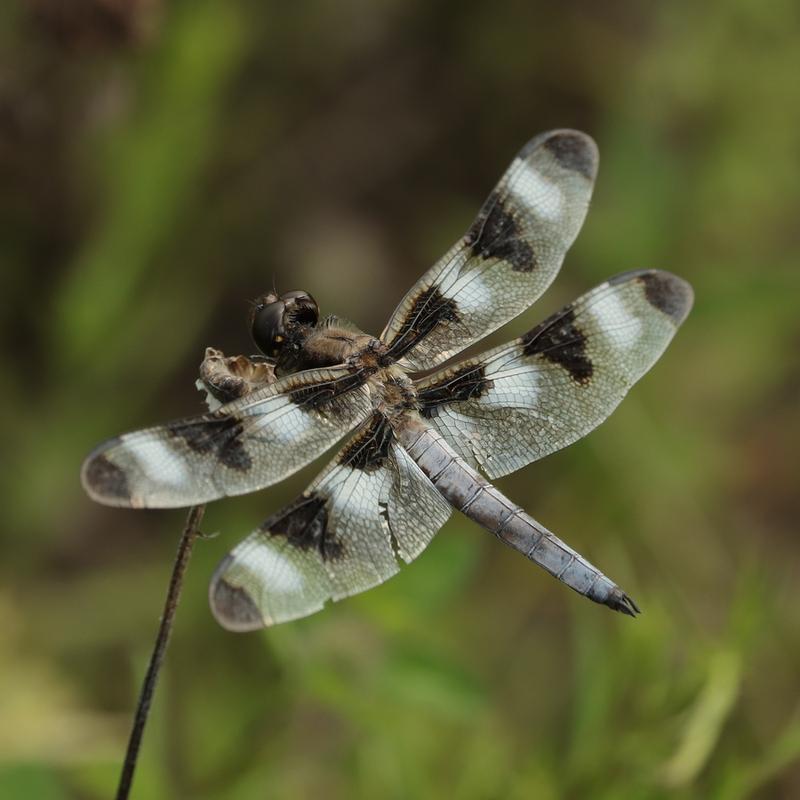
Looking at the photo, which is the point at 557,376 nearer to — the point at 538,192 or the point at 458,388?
the point at 458,388

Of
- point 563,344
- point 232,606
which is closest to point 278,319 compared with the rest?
point 232,606

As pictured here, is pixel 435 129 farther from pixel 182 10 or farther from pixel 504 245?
pixel 504 245

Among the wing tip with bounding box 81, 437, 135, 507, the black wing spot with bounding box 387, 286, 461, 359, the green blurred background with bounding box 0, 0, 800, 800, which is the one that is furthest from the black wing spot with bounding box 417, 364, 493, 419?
the wing tip with bounding box 81, 437, 135, 507

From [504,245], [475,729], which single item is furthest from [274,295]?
[475,729]

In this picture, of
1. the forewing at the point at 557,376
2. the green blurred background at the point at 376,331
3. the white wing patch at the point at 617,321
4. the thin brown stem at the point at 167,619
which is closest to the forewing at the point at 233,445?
the thin brown stem at the point at 167,619

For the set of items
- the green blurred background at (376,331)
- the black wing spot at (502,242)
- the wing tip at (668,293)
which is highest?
the wing tip at (668,293)

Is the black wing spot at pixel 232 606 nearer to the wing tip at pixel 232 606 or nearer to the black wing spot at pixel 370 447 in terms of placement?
the wing tip at pixel 232 606

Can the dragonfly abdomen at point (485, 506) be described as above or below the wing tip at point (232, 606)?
above
